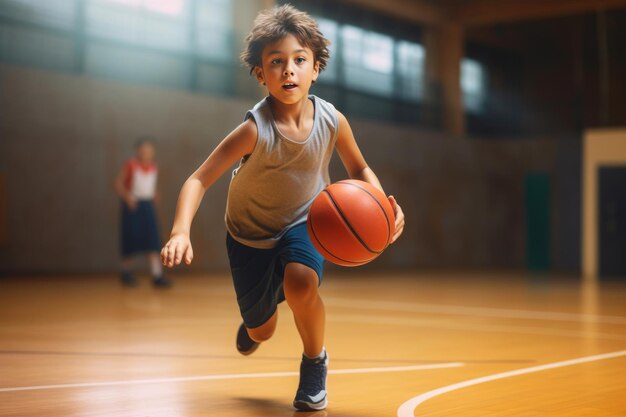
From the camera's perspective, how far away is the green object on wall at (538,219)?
57.8ft

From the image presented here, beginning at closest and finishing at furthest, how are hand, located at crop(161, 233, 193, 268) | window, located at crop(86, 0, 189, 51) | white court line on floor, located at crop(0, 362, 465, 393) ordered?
1. hand, located at crop(161, 233, 193, 268)
2. white court line on floor, located at crop(0, 362, 465, 393)
3. window, located at crop(86, 0, 189, 51)

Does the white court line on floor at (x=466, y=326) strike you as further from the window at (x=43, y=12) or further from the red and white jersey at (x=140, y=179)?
the window at (x=43, y=12)

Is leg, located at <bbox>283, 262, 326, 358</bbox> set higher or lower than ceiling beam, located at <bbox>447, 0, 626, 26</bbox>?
lower

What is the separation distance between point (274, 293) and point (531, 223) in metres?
15.1

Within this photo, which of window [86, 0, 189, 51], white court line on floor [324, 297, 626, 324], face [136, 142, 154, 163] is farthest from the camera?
window [86, 0, 189, 51]

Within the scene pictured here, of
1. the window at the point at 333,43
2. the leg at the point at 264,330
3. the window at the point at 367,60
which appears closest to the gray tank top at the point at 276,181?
the leg at the point at 264,330

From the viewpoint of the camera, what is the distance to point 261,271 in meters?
3.40

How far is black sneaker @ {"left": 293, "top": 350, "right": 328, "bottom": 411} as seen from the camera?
10.2 feet

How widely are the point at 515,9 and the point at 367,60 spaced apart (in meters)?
2.90

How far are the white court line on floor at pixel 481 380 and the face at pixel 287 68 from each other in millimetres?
1138

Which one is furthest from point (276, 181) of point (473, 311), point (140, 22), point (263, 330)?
point (140, 22)

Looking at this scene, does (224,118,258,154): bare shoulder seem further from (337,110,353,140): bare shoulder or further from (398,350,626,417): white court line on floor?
(398,350,626,417): white court line on floor

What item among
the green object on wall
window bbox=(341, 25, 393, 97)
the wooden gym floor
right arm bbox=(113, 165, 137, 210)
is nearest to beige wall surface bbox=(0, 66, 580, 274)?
the green object on wall

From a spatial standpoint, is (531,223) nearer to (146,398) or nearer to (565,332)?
(565,332)
